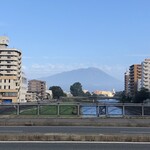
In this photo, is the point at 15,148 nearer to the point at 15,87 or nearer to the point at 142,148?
the point at 142,148

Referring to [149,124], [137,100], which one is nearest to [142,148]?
[149,124]

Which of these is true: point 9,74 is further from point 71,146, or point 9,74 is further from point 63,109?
point 71,146

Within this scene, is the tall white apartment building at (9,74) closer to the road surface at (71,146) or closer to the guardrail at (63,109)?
the guardrail at (63,109)

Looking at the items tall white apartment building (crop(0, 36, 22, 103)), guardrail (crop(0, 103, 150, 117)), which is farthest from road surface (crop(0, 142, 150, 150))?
tall white apartment building (crop(0, 36, 22, 103))

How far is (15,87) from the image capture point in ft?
525

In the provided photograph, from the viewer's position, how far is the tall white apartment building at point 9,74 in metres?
158

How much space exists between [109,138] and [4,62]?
15314cm

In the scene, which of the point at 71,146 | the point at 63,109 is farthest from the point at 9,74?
the point at 71,146

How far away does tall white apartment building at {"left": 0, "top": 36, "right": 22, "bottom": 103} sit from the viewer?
519ft

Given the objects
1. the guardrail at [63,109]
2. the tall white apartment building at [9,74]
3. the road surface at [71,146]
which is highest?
the tall white apartment building at [9,74]

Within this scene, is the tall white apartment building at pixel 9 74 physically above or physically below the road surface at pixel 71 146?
above

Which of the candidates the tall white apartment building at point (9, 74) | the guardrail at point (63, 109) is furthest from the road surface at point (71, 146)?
the tall white apartment building at point (9, 74)

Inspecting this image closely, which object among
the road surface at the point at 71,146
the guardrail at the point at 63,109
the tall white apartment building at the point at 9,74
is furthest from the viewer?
the tall white apartment building at the point at 9,74

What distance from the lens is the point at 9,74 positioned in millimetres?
163750
